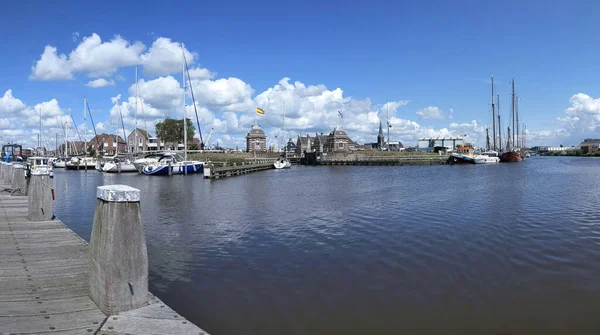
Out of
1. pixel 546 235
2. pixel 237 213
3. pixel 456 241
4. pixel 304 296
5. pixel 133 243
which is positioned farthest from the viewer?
pixel 237 213

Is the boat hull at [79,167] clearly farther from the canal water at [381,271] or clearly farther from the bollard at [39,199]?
the bollard at [39,199]

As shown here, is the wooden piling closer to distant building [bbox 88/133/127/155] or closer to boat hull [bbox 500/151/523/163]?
boat hull [bbox 500/151/523/163]

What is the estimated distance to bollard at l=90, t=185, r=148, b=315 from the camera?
5.56 m

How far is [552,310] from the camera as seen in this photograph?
8.91 meters

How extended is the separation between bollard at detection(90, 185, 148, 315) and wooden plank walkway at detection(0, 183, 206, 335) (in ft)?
0.60

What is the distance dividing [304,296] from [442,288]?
3241 millimetres

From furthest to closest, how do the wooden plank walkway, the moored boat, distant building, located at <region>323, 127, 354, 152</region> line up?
1. distant building, located at <region>323, 127, 354, 152</region>
2. the moored boat
3. the wooden plank walkway

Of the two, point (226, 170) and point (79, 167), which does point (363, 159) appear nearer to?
point (226, 170)

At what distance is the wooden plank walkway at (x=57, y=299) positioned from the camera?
5.16m

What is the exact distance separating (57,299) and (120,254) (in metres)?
1.51

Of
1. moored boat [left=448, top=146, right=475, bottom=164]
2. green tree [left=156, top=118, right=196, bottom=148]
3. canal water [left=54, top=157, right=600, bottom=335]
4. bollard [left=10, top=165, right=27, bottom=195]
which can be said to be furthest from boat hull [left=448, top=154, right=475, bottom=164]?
bollard [left=10, top=165, right=27, bottom=195]

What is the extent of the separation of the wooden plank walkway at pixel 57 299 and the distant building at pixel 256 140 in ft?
529

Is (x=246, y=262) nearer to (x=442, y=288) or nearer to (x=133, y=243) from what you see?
(x=442, y=288)

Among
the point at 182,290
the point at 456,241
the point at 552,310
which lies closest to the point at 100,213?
the point at 182,290
